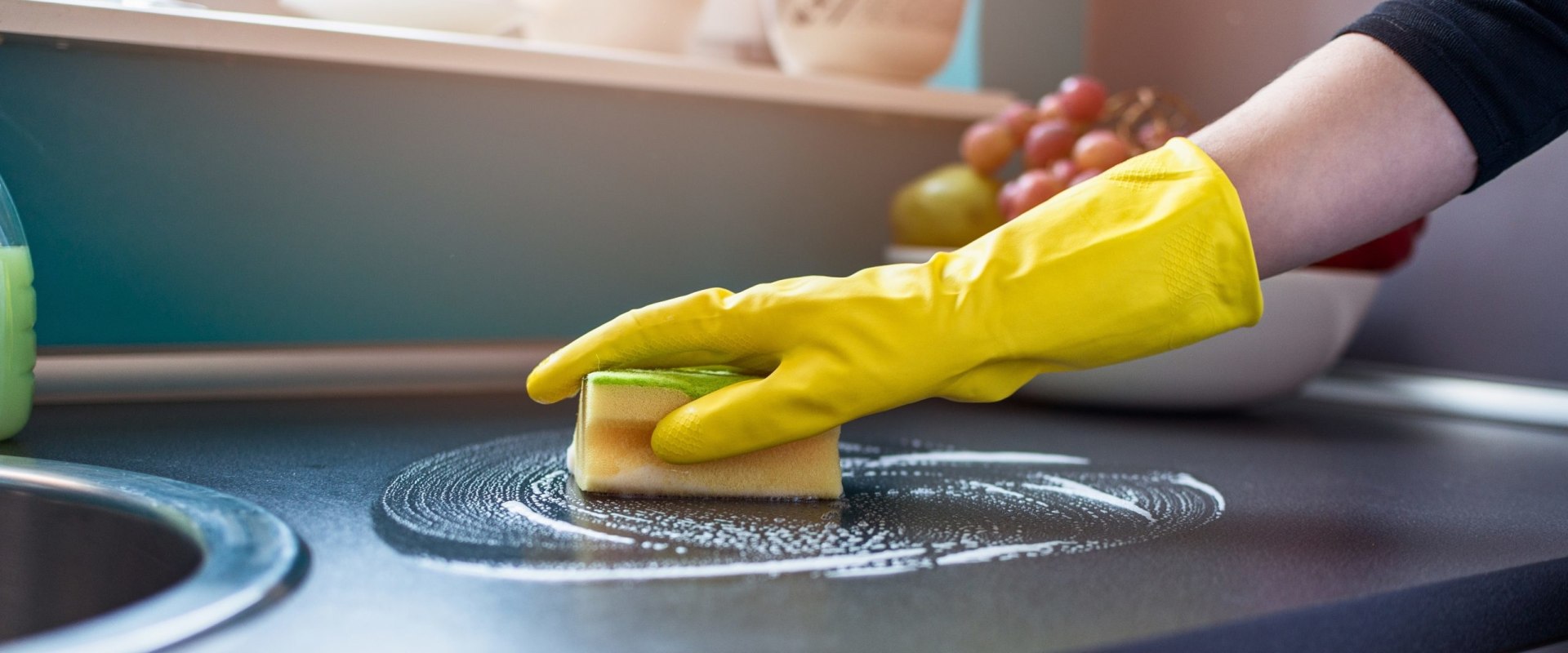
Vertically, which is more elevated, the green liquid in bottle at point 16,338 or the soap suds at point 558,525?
the green liquid in bottle at point 16,338

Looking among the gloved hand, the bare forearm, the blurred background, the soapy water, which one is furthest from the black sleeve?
the blurred background

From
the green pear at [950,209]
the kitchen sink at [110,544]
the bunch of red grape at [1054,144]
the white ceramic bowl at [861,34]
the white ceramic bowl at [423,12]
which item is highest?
the white ceramic bowl at [861,34]

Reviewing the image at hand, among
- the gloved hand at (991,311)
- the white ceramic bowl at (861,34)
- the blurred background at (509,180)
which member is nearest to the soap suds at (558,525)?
the gloved hand at (991,311)

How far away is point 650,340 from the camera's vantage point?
0.84 meters

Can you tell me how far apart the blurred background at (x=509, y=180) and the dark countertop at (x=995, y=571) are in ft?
0.45

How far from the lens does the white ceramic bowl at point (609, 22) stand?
4.57ft

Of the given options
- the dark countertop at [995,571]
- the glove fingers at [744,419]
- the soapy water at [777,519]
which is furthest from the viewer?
the glove fingers at [744,419]

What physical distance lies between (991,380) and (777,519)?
7.9 inches

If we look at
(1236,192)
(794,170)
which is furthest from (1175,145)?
(794,170)

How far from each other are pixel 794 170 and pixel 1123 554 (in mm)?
867

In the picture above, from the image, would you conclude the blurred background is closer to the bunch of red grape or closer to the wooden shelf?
the wooden shelf

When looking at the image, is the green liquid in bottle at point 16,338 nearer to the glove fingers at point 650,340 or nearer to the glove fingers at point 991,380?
the glove fingers at point 650,340

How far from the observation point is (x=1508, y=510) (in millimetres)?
864

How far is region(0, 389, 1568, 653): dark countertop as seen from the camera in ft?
1.71
